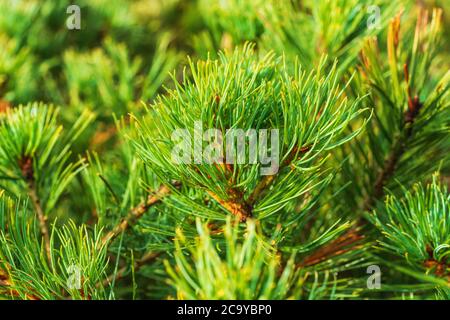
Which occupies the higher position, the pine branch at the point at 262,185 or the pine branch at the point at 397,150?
the pine branch at the point at 397,150

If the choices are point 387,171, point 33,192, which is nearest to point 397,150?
point 387,171

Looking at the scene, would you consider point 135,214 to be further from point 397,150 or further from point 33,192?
point 397,150

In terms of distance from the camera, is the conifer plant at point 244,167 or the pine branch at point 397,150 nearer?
the conifer plant at point 244,167

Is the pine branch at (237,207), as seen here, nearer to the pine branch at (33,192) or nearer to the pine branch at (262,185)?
the pine branch at (262,185)

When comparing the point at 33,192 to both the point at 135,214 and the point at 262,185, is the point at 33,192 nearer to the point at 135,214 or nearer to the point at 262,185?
the point at 135,214

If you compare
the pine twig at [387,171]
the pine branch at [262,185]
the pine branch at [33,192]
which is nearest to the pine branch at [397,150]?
the pine twig at [387,171]

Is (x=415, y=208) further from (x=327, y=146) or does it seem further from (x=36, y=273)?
(x=36, y=273)

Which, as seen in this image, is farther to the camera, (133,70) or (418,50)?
(133,70)

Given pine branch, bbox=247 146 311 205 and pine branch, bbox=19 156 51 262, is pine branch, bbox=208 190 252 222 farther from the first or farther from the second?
pine branch, bbox=19 156 51 262

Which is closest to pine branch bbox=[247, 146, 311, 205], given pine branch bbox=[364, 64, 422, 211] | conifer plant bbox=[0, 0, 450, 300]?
conifer plant bbox=[0, 0, 450, 300]

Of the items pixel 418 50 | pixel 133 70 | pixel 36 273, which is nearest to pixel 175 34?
pixel 133 70

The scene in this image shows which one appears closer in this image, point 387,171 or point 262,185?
point 262,185
